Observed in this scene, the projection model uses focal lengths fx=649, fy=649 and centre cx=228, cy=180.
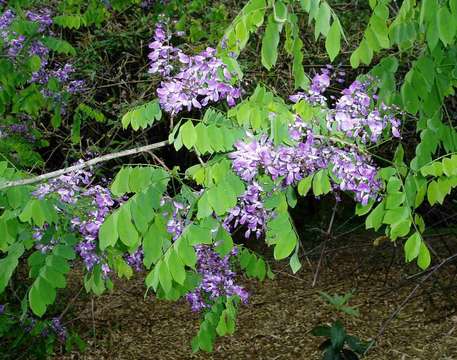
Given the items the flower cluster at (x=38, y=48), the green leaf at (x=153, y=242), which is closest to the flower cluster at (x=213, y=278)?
the green leaf at (x=153, y=242)

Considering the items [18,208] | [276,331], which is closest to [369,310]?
[276,331]

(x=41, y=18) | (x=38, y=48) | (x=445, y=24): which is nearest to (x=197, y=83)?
(x=445, y=24)

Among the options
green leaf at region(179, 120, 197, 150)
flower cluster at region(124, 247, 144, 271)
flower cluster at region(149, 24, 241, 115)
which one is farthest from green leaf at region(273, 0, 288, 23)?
flower cluster at region(124, 247, 144, 271)

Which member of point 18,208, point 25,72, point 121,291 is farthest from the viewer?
point 121,291

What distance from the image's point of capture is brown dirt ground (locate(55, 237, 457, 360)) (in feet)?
17.0

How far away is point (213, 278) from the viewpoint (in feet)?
9.05

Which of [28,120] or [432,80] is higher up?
[432,80]

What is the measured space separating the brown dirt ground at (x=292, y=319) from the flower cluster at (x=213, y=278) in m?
2.17

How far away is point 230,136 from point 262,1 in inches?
16.7

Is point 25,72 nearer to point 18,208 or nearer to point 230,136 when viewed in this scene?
point 18,208

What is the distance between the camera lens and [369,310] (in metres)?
5.75

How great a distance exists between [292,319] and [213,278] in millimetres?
3305

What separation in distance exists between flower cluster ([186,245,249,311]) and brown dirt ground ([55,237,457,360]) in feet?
7.11

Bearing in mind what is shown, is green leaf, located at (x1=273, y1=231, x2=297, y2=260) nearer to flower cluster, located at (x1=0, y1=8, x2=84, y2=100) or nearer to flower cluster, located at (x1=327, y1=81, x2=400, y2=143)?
flower cluster, located at (x1=327, y1=81, x2=400, y2=143)
